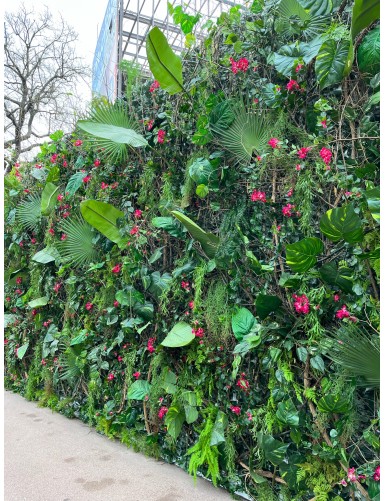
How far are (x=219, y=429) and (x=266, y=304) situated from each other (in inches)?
32.2

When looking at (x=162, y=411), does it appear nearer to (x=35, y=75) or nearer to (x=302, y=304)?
(x=302, y=304)

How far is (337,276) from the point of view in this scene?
1.95 metres

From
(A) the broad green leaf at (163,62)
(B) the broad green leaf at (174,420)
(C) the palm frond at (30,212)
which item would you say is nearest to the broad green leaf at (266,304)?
(B) the broad green leaf at (174,420)

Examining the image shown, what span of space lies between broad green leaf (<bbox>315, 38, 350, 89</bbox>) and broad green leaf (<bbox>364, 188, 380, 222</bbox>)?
626mm

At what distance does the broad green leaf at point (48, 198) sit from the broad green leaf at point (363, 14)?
307 centimetres

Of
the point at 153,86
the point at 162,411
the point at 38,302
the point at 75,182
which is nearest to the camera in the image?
the point at 162,411

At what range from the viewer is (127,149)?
325 cm

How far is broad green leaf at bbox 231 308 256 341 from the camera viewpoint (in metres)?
2.26

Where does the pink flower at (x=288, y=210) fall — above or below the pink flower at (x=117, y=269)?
above

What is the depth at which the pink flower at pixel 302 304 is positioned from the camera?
2068mm

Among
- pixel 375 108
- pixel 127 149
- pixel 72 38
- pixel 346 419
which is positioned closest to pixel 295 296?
pixel 346 419

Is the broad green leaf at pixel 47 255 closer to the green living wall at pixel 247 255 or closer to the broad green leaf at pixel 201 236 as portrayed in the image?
the green living wall at pixel 247 255

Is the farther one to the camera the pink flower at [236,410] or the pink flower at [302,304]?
the pink flower at [236,410]

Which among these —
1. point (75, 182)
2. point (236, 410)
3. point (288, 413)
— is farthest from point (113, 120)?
point (288, 413)
